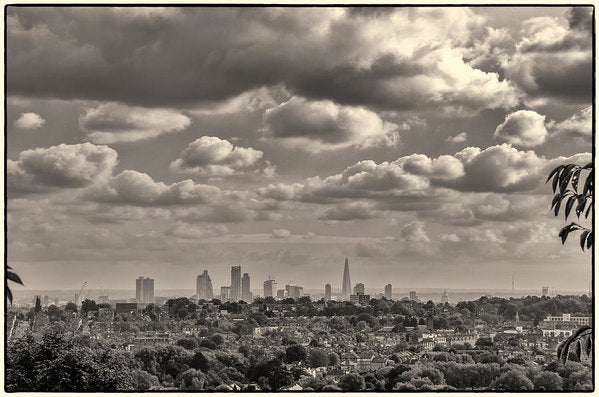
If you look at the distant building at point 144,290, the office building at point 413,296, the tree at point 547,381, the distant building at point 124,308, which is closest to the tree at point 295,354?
the office building at point 413,296

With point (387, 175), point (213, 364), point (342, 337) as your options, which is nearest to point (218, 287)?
point (213, 364)

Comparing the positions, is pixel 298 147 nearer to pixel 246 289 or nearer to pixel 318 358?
pixel 246 289

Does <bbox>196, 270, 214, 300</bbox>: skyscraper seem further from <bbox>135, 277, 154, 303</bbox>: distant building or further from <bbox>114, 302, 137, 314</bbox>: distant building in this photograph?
<bbox>114, 302, 137, 314</bbox>: distant building

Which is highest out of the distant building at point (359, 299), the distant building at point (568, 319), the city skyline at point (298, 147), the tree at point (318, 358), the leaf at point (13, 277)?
the city skyline at point (298, 147)

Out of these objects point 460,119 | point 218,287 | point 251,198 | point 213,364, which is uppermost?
point 460,119

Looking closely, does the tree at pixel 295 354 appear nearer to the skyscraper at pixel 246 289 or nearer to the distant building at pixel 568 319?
the skyscraper at pixel 246 289

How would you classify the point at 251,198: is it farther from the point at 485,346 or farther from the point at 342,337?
the point at 485,346

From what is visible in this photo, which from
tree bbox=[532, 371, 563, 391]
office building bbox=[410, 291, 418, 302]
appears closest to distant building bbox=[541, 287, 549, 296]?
tree bbox=[532, 371, 563, 391]
